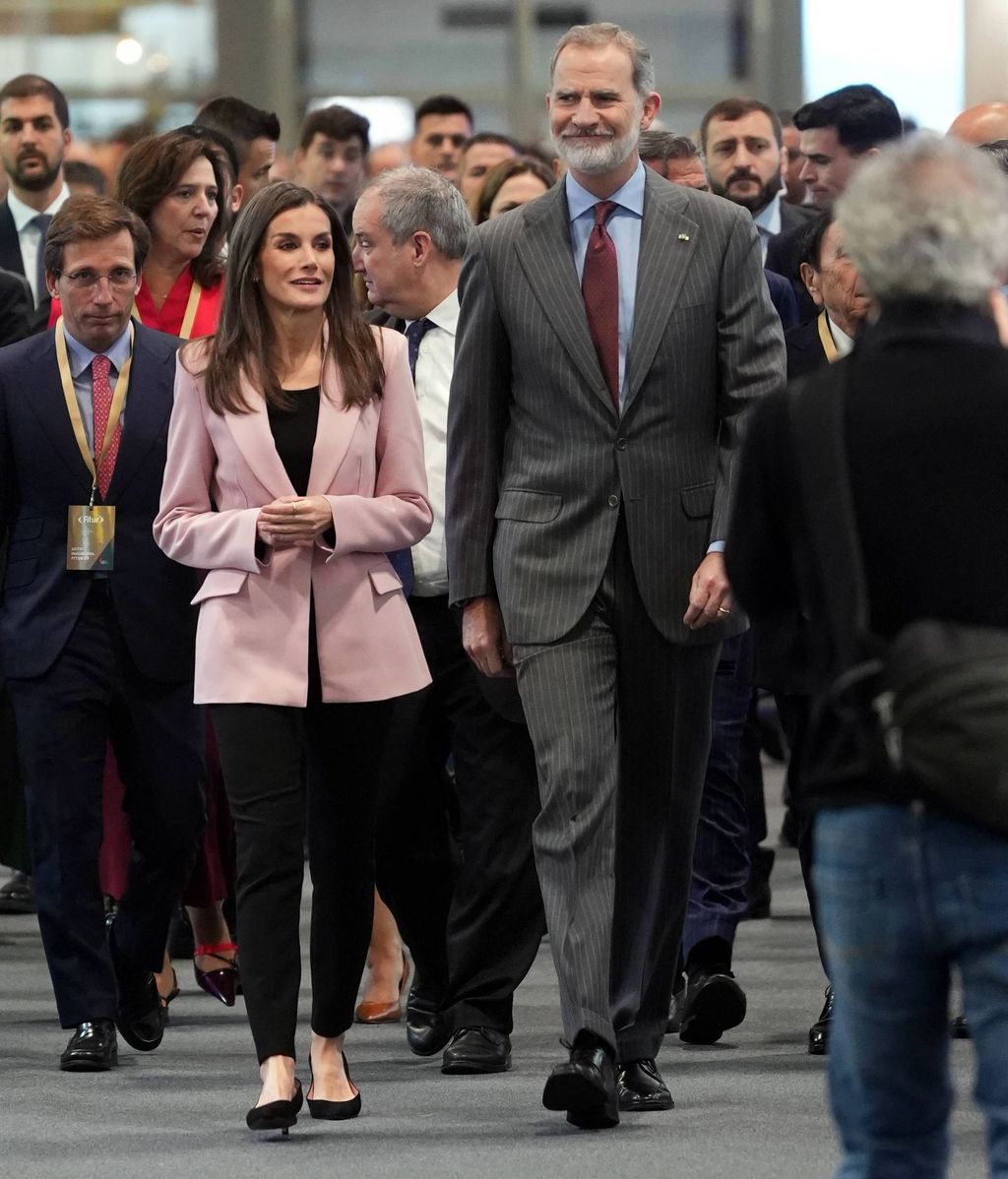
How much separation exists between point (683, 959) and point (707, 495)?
56.9 inches

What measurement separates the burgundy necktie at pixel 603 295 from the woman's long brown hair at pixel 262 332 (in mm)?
459

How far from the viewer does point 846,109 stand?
7250 millimetres

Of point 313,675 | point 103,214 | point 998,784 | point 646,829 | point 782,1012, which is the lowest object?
point 782,1012

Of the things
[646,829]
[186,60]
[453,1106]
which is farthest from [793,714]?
Result: [186,60]

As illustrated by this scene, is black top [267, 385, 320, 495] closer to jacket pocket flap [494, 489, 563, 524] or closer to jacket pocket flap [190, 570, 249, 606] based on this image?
jacket pocket flap [190, 570, 249, 606]

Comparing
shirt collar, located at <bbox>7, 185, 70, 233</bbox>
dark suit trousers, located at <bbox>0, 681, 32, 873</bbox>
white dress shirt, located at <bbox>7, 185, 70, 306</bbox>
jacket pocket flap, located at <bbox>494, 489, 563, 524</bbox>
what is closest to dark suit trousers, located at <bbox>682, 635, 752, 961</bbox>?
jacket pocket flap, located at <bbox>494, 489, 563, 524</bbox>

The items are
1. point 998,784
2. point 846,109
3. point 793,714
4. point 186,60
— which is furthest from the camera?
point 186,60

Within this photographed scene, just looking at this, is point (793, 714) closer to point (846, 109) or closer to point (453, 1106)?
point (453, 1106)

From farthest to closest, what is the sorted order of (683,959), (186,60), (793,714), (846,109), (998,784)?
(186,60) → (846,109) → (683,959) → (793,714) → (998,784)

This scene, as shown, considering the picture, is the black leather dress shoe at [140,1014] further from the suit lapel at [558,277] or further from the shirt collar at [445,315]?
the suit lapel at [558,277]

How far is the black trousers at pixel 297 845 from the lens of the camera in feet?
16.0

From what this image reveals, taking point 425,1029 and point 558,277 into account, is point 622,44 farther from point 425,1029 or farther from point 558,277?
point 425,1029

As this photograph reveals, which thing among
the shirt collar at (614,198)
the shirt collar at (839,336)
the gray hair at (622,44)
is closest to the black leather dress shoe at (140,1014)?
the shirt collar at (614,198)

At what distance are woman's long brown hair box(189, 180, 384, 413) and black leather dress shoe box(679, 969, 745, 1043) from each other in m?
1.62
